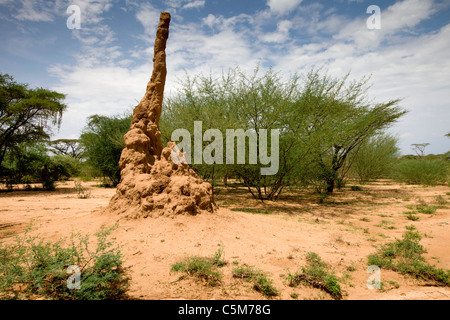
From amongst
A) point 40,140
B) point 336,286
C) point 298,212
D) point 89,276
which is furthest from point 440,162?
point 40,140

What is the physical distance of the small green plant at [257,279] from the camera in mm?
2614

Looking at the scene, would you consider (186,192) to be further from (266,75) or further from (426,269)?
(266,75)

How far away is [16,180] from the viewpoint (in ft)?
45.0

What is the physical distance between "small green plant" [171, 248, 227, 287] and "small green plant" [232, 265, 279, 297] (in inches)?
10.6

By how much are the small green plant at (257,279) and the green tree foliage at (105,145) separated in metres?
14.0

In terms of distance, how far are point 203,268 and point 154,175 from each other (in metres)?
3.09

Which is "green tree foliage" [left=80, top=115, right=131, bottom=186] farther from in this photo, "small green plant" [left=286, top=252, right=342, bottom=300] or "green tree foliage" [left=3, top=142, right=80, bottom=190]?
"small green plant" [left=286, top=252, right=342, bottom=300]

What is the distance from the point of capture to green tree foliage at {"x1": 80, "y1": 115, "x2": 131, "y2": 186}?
603 inches

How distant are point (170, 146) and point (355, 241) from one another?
4.85 meters
